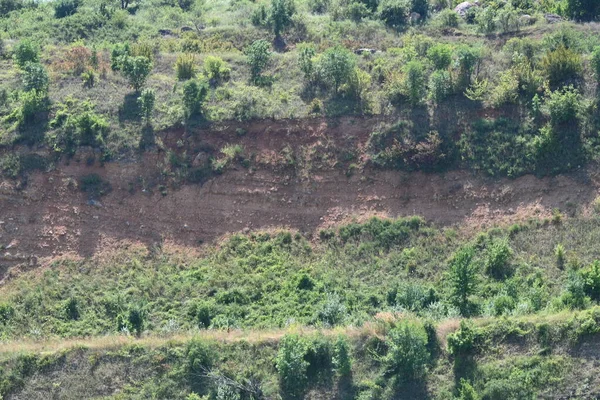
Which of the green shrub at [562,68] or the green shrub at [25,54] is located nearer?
the green shrub at [562,68]

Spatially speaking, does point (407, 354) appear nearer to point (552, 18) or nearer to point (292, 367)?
point (292, 367)

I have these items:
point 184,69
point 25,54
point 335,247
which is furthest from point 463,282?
point 25,54

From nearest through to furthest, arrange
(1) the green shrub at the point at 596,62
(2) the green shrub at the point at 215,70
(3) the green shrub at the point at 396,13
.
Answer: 1. (1) the green shrub at the point at 596,62
2. (2) the green shrub at the point at 215,70
3. (3) the green shrub at the point at 396,13

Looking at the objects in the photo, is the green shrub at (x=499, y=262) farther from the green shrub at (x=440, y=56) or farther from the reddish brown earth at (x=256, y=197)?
the green shrub at (x=440, y=56)

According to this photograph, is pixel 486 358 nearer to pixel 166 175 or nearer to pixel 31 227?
pixel 166 175

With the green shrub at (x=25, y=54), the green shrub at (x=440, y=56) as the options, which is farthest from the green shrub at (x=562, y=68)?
the green shrub at (x=25, y=54)

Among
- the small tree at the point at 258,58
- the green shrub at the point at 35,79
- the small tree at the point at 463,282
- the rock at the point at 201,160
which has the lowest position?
the small tree at the point at 463,282

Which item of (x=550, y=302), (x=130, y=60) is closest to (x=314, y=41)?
(x=130, y=60)

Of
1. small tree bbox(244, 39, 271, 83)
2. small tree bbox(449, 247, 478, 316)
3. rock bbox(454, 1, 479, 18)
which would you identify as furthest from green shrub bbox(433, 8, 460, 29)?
small tree bbox(449, 247, 478, 316)
